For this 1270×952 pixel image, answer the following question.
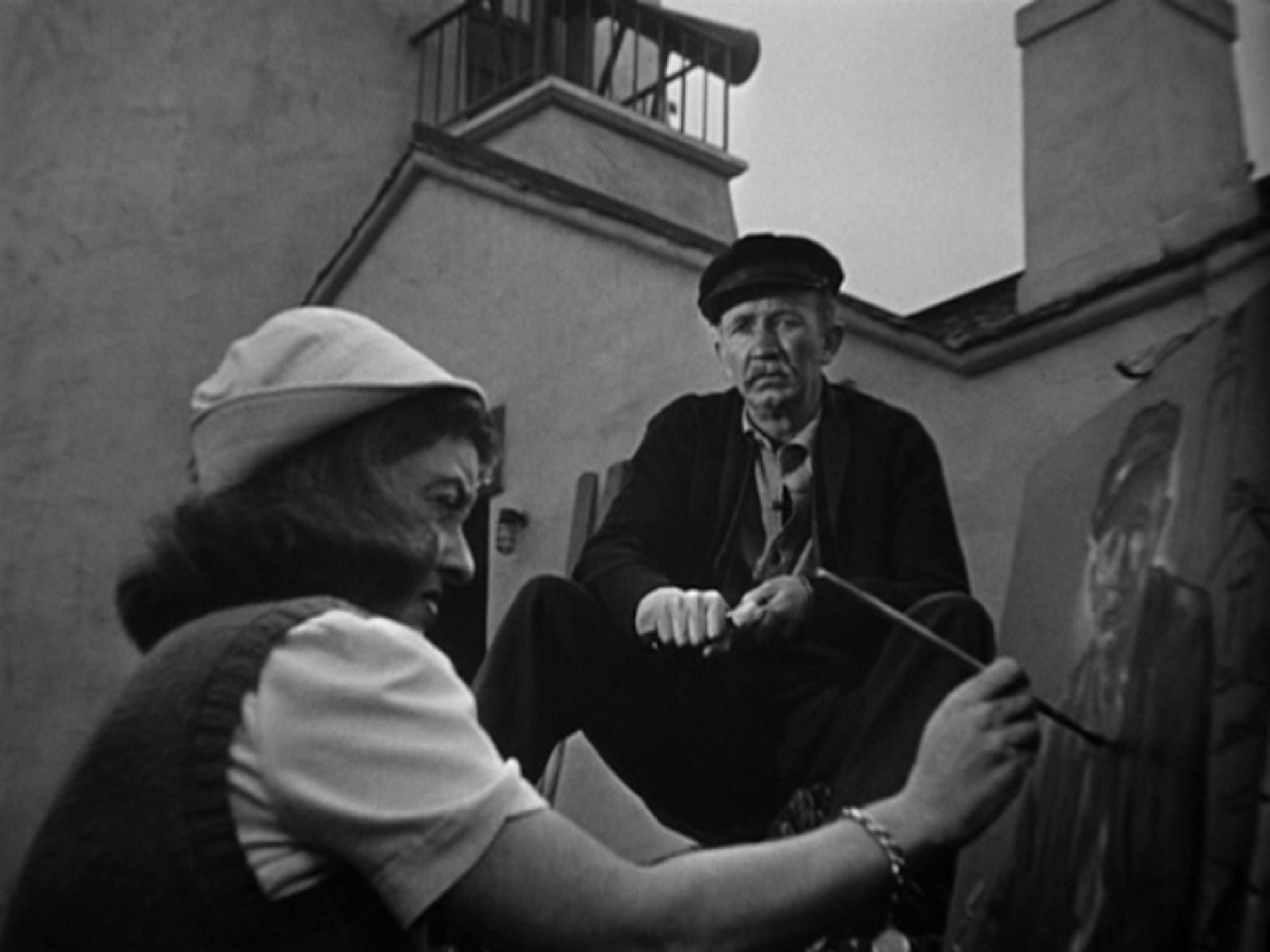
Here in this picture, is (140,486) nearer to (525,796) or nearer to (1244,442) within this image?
(1244,442)

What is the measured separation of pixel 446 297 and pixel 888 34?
874mm

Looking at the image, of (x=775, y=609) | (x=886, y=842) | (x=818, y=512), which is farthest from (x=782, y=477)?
(x=886, y=842)

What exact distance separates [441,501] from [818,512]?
0.79 m

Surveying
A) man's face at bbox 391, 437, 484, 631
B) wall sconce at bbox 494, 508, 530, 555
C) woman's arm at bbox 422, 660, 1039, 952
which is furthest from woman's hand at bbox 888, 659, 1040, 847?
wall sconce at bbox 494, 508, 530, 555

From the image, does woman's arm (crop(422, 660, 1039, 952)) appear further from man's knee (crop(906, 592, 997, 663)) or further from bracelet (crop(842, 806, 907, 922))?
man's knee (crop(906, 592, 997, 663))

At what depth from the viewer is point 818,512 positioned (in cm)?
213

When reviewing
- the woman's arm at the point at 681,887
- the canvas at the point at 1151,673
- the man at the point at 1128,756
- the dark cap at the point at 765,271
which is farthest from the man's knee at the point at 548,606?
the woman's arm at the point at 681,887

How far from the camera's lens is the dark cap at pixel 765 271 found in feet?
7.30

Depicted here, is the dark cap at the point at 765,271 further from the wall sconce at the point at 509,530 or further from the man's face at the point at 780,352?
the wall sconce at the point at 509,530

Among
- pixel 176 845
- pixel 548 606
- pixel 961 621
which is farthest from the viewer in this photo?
pixel 548 606

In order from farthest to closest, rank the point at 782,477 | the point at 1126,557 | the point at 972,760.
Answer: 1. the point at 782,477
2. the point at 1126,557
3. the point at 972,760

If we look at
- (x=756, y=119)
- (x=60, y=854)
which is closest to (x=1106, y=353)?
(x=756, y=119)

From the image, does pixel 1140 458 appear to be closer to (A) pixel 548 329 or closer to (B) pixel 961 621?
(B) pixel 961 621

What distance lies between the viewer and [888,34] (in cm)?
241
